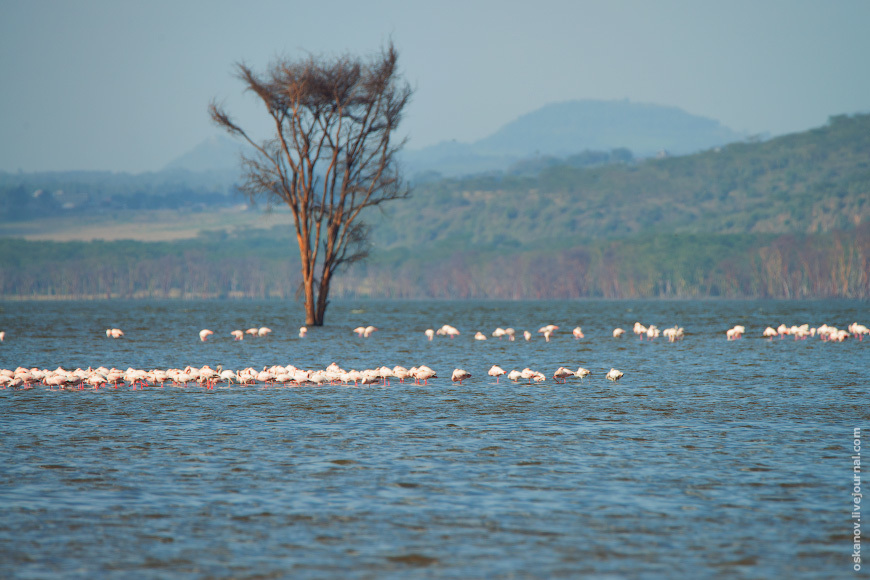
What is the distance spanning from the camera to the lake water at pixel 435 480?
8.84m

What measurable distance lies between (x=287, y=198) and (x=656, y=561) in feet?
136

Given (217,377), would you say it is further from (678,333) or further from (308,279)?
(308,279)

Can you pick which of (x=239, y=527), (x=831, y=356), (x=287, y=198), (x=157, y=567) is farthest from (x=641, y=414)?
(x=287, y=198)

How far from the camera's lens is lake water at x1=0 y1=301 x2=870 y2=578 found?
348 inches

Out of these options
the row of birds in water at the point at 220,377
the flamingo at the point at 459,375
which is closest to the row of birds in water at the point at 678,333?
the flamingo at the point at 459,375

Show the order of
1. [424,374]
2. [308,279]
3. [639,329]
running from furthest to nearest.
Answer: [308,279]
[639,329]
[424,374]

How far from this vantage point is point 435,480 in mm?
12008

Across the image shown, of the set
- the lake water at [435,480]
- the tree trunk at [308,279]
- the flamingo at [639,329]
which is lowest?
the lake water at [435,480]

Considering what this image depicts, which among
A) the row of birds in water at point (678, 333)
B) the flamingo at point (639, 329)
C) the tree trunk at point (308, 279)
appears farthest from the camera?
the tree trunk at point (308, 279)

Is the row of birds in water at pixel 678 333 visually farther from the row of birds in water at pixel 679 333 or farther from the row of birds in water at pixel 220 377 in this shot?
the row of birds in water at pixel 220 377

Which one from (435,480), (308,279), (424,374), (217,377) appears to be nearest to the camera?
(435,480)

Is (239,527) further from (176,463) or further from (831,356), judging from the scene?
(831,356)

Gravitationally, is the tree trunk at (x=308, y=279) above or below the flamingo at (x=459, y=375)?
above

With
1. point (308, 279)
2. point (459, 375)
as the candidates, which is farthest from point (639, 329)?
point (459, 375)
